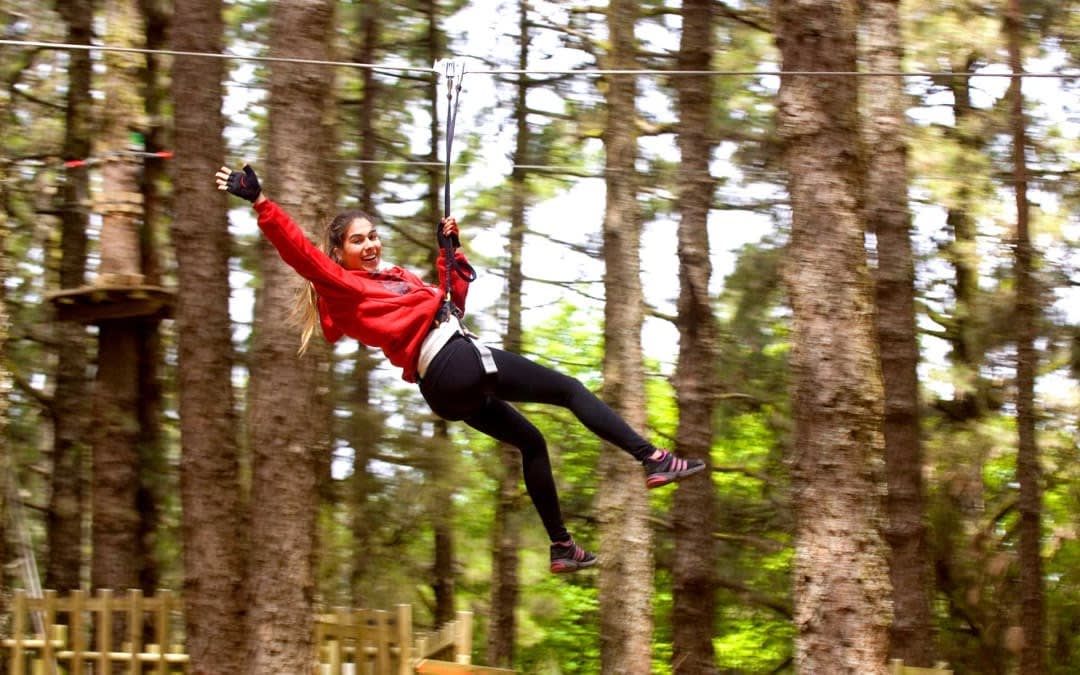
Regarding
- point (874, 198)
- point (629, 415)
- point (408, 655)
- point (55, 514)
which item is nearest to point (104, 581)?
point (55, 514)

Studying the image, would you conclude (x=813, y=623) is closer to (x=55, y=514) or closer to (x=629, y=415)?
(x=629, y=415)

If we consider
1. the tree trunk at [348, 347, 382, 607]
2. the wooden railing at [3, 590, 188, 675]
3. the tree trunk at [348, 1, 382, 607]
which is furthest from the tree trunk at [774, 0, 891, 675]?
the tree trunk at [348, 347, 382, 607]

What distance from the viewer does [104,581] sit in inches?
361

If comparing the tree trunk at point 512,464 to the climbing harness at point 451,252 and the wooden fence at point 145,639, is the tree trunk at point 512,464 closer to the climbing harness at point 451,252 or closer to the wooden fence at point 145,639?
the wooden fence at point 145,639

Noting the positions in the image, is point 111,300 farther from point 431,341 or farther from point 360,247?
point 431,341

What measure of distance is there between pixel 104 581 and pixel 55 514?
8.59 feet

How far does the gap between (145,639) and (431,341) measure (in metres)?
5.16

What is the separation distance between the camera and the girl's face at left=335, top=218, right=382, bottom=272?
16.1 ft

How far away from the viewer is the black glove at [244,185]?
436 cm

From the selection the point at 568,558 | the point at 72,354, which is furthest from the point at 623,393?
the point at 72,354

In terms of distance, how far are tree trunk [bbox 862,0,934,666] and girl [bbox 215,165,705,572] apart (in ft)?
12.5

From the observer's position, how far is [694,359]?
9.40 metres

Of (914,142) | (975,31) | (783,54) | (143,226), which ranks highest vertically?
(975,31)

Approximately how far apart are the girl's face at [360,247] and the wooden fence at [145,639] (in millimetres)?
2417
